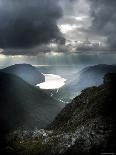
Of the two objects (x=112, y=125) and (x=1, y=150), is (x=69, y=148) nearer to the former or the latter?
(x=112, y=125)

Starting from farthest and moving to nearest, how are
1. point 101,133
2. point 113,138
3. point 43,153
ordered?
1. point 43,153
2. point 101,133
3. point 113,138

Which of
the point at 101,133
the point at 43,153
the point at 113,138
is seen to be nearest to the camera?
the point at 113,138

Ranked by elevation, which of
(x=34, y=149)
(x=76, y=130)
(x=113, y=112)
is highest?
(x=113, y=112)

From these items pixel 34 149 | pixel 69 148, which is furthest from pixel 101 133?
pixel 34 149

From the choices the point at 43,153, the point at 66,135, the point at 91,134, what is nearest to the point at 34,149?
the point at 43,153

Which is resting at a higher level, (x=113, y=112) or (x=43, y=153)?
(x=113, y=112)

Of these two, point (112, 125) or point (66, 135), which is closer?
point (112, 125)

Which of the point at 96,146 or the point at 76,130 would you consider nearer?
the point at 96,146

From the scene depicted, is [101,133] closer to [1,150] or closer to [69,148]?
[69,148]

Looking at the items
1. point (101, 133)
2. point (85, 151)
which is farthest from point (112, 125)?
point (85, 151)
